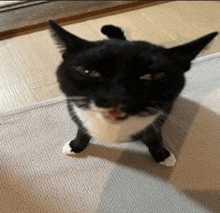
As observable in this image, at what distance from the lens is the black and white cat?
22.4 inches

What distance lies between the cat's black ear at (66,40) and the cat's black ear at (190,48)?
0.22 meters

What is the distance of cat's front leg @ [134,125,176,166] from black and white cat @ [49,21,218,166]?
107 millimetres

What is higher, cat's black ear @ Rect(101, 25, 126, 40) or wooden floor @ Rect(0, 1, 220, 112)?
cat's black ear @ Rect(101, 25, 126, 40)

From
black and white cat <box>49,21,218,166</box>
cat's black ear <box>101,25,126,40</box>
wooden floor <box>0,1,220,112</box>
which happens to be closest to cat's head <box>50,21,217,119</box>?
black and white cat <box>49,21,218,166</box>

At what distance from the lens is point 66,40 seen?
0.61 meters

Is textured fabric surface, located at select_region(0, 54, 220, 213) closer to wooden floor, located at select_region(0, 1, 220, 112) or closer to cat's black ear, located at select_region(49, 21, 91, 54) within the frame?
wooden floor, located at select_region(0, 1, 220, 112)

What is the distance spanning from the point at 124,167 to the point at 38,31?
0.99m

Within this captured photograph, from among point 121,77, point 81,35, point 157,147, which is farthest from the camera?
point 81,35

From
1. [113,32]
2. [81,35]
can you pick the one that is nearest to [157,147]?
[113,32]

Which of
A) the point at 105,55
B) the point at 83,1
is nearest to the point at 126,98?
the point at 105,55

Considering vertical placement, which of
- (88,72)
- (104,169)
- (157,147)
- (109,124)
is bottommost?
(104,169)

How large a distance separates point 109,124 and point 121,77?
15 centimetres

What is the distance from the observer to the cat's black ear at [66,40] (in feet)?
1.96

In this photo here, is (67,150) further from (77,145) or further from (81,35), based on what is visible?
(81,35)
